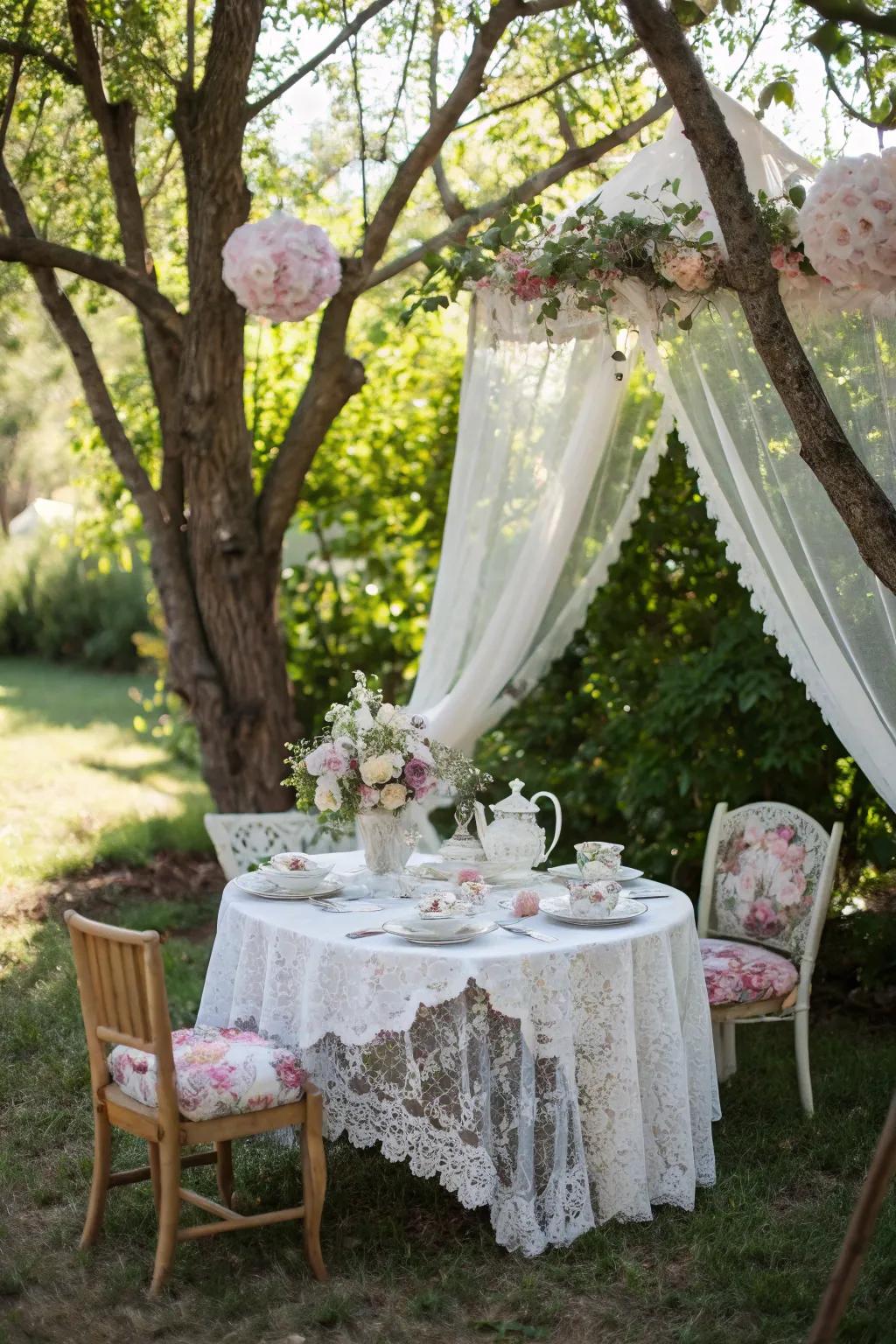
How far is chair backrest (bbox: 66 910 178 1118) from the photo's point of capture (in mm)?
2852

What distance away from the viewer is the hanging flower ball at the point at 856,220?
3186 mm

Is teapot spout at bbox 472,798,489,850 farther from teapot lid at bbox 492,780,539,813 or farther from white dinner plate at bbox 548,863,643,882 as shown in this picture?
white dinner plate at bbox 548,863,643,882

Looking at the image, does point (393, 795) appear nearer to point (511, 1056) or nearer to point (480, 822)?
point (480, 822)

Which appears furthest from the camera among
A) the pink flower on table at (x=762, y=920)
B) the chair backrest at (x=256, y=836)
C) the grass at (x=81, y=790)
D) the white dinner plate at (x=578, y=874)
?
the grass at (x=81, y=790)

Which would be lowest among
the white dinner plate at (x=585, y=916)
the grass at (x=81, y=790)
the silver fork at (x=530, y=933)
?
the grass at (x=81, y=790)

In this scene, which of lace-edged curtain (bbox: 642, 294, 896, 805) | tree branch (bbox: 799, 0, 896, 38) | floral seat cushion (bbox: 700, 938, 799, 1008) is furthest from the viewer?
floral seat cushion (bbox: 700, 938, 799, 1008)

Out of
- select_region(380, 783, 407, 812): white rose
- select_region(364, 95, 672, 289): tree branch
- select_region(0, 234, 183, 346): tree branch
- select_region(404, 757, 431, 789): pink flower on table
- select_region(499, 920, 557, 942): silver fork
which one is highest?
select_region(364, 95, 672, 289): tree branch

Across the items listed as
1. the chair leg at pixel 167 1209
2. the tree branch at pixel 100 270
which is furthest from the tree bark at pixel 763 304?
the tree branch at pixel 100 270

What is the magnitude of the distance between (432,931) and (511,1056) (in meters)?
0.33

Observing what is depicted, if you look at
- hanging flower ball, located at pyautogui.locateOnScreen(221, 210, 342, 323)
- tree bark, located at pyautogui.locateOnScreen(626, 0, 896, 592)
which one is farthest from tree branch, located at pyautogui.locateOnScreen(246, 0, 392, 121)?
tree bark, located at pyautogui.locateOnScreen(626, 0, 896, 592)

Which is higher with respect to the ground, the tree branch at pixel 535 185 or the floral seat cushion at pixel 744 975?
the tree branch at pixel 535 185

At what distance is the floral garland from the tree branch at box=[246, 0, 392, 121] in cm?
162

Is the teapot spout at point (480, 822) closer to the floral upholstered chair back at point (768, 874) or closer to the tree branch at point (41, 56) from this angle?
the floral upholstered chair back at point (768, 874)

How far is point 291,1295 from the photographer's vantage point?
3006mm
